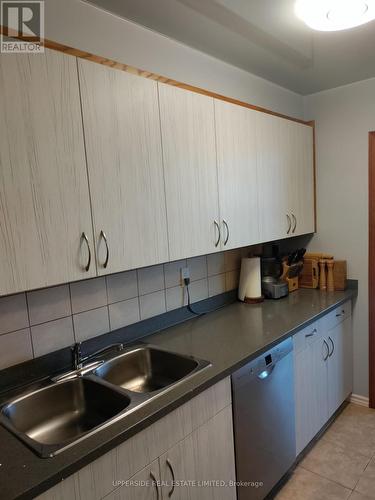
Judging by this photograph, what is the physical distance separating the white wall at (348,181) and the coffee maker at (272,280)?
1.53 feet

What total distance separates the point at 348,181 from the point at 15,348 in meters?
2.40

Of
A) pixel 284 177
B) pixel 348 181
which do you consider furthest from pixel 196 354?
pixel 348 181

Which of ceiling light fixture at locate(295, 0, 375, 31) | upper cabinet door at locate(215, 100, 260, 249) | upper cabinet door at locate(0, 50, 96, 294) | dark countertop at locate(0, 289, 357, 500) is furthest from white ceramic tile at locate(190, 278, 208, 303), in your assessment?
ceiling light fixture at locate(295, 0, 375, 31)

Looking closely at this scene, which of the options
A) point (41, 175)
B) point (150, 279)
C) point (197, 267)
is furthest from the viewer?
point (197, 267)

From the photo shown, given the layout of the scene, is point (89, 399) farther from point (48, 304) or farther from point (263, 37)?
point (263, 37)

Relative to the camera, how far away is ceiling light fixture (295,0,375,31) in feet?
4.44

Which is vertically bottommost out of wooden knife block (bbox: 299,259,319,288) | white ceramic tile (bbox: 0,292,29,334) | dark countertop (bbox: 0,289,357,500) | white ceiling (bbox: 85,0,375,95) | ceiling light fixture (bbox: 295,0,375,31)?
dark countertop (bbox: 0,289,357,500)

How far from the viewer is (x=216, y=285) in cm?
236

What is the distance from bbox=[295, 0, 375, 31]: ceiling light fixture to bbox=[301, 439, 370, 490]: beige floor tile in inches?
90.5

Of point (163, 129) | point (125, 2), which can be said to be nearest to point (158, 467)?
point (163, 129)

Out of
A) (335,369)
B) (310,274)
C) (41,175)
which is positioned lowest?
(335,369)

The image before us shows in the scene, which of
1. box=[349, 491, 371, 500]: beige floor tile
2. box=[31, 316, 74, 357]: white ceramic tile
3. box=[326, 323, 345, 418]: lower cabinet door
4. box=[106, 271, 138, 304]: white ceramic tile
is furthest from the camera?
box=[326, 323, 345, 418]: lower cabinet door

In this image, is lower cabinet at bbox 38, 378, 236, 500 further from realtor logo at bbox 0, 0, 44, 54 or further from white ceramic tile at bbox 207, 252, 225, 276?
realtor logo at bbox 0, 0, 44, 54

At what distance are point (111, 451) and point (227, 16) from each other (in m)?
1.78
